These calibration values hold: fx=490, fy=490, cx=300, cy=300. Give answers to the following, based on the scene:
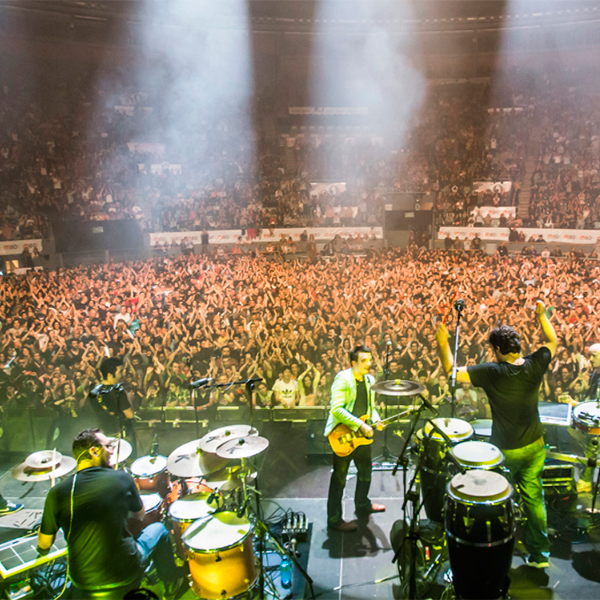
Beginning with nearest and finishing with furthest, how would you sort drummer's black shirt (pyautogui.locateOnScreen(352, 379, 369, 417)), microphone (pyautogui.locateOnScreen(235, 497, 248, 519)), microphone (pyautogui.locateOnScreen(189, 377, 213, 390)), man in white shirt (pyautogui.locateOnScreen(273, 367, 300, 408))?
microphone (pyautogui.locateOnScreen(235, 497, 248, 519))
microphone (pyautogui.locateOnScreen(189, 377, 213, 390))
drummer's black shirt (pyautogui.locateOnScreen(352, 379, 369, 417))
man in white shirt (pyautogui.locateOnScreen(273, 367, 300, 408))

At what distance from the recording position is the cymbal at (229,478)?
3157 mm

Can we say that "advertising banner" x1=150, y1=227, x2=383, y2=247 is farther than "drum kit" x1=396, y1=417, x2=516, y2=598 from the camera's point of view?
Yes

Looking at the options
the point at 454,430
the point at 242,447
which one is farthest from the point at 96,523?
→ the point at 454,430

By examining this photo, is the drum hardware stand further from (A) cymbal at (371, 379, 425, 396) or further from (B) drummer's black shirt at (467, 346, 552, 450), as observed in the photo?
(B) drummer's black shirt at (467, 346, 552, 450)

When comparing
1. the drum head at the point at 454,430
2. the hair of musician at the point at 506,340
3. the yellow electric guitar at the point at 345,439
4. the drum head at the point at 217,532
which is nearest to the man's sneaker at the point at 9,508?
the drum head at the point at 217,532

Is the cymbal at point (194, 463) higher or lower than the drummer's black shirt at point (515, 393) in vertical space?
lower

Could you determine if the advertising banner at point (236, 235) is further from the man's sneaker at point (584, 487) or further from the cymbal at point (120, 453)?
the cymbal at point (120, 453)

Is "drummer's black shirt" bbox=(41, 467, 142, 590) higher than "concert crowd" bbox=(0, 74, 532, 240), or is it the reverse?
"concert crowd" bbox=(0, 74, 532, 240)

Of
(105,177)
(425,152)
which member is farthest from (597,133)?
(105,177)

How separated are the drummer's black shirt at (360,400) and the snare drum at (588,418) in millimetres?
1488

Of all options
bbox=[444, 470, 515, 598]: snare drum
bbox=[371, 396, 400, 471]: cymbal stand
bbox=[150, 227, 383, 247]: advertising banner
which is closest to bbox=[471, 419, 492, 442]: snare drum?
bbox=[371, 396, 400, 471]: cymbal stand

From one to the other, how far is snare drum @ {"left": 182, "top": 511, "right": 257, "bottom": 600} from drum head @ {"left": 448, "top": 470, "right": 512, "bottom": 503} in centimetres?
114

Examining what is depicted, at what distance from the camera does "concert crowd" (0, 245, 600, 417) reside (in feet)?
18.7

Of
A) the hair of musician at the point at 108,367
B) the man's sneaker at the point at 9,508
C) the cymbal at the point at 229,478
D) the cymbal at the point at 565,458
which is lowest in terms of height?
the man's sneaker at the point at 9,508
